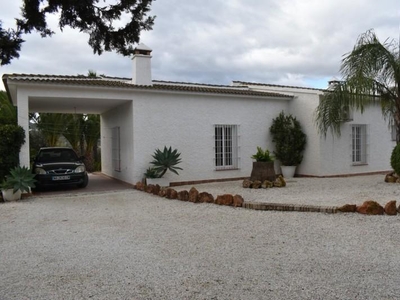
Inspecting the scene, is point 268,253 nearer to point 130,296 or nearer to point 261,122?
point 130,296

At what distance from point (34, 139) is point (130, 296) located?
65.3 ft

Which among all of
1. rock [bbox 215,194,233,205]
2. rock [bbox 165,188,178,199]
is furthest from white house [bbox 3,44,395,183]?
rock [bbox 215,194,233,205]

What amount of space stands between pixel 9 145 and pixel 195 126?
241 inches

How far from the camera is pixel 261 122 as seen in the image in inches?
594

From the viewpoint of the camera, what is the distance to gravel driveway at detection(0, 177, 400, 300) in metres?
3.93

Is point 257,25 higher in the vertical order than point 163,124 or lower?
higher

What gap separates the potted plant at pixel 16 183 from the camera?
9969 millimetres

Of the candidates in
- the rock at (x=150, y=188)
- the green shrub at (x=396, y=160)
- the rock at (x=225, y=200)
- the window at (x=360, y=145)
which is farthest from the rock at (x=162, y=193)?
the window at (x=360, y=145)

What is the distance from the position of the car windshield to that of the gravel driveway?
4.17 meters

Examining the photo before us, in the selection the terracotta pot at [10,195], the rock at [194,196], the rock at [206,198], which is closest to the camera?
the rock at [206,198]

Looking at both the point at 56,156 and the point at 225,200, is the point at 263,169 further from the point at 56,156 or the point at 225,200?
the point at 56,156

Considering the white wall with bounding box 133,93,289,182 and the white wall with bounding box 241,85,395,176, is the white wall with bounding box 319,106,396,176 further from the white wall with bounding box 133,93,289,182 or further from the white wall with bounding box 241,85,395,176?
the white wall with bounding box 133,93,289,182

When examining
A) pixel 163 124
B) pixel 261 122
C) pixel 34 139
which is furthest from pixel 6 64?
pixel 34 139

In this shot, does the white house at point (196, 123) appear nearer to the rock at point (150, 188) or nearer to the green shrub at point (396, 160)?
the rock at point (150, 188)
